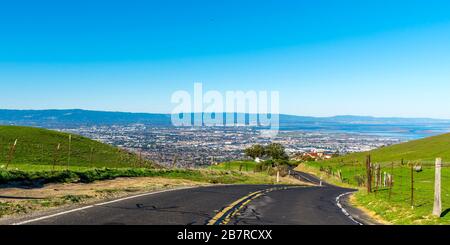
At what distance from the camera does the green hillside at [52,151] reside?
47.2 meters

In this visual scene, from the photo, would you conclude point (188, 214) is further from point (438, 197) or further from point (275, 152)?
point (275, 152)

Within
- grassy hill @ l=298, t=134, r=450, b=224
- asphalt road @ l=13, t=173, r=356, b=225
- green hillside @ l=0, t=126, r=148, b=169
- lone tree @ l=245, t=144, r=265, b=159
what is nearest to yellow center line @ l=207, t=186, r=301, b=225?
asphalt road @ l=13, t=173, r=356, b=225

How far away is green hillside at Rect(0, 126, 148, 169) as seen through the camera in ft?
155

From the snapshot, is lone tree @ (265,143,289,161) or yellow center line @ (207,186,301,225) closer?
yellow center line @ (207,186,301,225)

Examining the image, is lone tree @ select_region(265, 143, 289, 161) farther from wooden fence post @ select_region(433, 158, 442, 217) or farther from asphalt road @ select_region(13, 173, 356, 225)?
wooden fence post @ select_region(433, 158, 442, 217)

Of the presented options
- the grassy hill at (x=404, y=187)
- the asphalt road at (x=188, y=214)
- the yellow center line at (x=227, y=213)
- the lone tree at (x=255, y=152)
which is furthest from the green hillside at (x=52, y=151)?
the lone tree at (x=255, y=152)

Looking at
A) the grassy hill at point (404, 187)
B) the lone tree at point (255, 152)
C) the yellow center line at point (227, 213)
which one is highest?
the yellow center line at point (227, 213)

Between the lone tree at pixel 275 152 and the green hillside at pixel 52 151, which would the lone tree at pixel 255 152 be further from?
the green hillside at pixel 52 151

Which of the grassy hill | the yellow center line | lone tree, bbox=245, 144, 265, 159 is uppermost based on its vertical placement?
the yellow center line

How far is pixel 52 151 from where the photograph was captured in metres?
53.8

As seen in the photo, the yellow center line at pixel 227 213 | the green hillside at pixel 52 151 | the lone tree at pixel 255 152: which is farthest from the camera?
the lone tree at pixel 255 152
